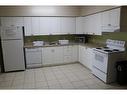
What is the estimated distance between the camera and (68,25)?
5.54m

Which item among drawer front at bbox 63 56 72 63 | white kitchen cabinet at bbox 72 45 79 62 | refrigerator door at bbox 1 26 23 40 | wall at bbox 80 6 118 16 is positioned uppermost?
wall at bbox 80 6 118 16

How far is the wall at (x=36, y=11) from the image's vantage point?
193 inches

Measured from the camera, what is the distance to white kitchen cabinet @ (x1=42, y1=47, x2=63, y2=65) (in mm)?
5217

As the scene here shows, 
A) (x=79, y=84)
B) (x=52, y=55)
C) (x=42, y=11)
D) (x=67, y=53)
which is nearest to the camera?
(x=79, y=84)

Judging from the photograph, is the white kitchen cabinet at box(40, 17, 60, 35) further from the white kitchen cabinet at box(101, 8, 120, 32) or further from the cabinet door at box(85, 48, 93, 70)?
the white kitchen cabinet at box(101, 8, 120, 32)

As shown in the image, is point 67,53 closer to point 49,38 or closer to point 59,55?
point 59,55

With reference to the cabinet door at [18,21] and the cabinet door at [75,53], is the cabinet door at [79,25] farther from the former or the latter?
the cabinet door at [18,21]

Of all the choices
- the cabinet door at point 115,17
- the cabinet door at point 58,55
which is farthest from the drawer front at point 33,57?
A: the cabinet door at point 115,17

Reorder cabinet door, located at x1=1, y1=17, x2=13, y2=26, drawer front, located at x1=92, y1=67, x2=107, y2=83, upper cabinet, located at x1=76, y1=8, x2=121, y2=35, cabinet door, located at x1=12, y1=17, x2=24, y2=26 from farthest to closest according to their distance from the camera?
cabinet door, located at x1=12, y1=17, x2=24, y2=26 → cabinet door, located at x1=1, y1=17, x2=13, y2=26 → drawer front, located at x1=92, y1=67, x2=107, y2=83 → upper cabinet, located at x1=76, y1=8, x2=121, y2=35

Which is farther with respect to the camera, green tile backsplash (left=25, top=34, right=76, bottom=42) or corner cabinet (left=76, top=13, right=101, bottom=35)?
green tile backsplash (left=25, top=34, right=76, bottom=42)

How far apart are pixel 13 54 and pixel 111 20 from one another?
323 centimetres

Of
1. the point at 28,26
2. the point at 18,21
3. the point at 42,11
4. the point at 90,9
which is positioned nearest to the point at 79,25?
the point at 90,9

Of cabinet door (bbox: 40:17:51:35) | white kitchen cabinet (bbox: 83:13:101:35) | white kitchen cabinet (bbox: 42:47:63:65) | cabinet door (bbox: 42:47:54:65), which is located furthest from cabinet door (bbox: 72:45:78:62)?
cabinet door (bbox: 40:17:51:35)

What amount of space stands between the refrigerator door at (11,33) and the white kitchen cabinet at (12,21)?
0.37 metres
